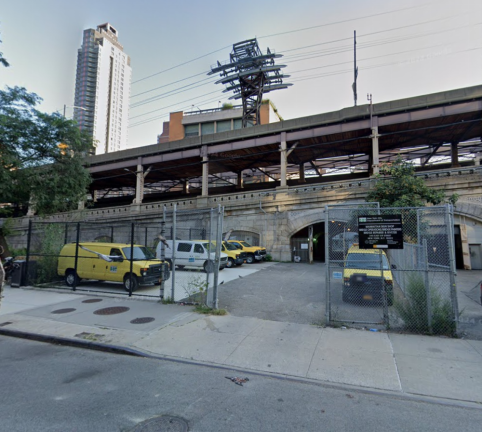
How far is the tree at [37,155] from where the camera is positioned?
49.3ft

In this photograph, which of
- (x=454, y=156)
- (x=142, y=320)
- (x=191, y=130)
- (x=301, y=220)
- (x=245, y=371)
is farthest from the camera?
(x=191, y=130)

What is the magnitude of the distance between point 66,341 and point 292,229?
1841cm

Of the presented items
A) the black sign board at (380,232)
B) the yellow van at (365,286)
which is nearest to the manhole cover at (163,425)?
the black sign board at (380,232)

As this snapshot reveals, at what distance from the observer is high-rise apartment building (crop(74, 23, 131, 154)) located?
427ft

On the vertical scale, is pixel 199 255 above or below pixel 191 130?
below

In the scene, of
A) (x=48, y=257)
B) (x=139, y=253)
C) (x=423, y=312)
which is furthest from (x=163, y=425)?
(x=48, y=257)

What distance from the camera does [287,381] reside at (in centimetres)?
429

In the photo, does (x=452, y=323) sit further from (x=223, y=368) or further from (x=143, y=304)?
(x=143, y=304)

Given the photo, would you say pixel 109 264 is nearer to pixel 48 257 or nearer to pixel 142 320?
pixel 48 257

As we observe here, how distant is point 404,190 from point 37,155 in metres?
20.9

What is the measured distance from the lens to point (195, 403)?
3.62m

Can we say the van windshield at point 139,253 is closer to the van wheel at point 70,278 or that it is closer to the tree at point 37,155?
the van wheel at point 70,278

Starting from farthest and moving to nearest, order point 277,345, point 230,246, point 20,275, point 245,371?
point 230,246, point 20,275, point 277,345, point 245,371

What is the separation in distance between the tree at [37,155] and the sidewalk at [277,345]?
Answer: 10.7 metres
